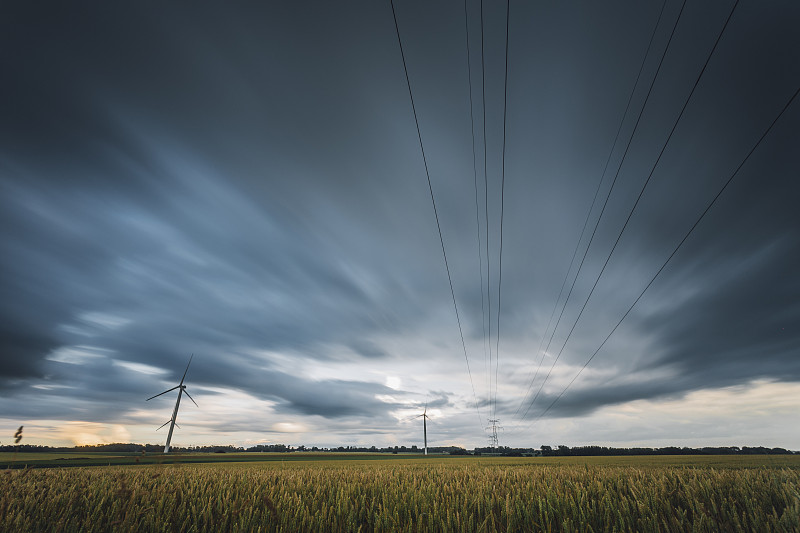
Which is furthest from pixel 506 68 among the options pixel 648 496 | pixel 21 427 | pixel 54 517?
pixel 54 517

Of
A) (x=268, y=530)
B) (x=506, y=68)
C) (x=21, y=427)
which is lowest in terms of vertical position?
(x=268, y=530)

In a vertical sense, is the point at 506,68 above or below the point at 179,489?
above

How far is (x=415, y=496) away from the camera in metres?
6.08

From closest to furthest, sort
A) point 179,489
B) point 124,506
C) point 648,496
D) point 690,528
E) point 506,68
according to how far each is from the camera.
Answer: point 690,528, point 124,506, point 648,496, point 179,489, point 506,68

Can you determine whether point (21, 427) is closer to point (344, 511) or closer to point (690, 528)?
point (344, 511)

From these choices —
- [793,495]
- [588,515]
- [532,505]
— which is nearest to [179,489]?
[532,505]

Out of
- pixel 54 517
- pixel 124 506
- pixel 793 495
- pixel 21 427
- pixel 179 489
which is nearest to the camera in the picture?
pixel 21 427

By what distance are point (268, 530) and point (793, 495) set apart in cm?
779

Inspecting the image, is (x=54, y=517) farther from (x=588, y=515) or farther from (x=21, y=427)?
(x=588, y=515)

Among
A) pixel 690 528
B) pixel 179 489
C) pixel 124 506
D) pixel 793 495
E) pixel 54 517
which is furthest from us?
pixel 179 489

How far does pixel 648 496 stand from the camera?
5828mm

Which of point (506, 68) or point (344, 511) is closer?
point (344, 511)

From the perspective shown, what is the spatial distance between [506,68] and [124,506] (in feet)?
44.8

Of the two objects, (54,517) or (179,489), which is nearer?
(54,517)
